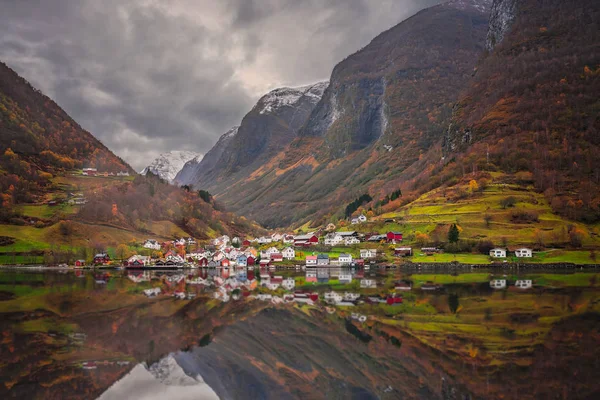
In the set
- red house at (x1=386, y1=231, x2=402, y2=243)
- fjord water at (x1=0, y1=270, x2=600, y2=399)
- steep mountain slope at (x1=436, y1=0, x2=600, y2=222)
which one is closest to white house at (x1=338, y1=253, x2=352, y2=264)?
red house at (x1=386, y1=231, x2=402, y2=243)

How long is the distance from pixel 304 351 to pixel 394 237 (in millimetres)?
83180

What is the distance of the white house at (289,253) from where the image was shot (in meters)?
112

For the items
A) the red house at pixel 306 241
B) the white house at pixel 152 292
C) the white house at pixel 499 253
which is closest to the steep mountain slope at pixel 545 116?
the white house at pixel 499 253

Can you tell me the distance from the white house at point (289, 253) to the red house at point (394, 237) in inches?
933

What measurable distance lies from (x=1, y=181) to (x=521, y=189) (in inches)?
6131

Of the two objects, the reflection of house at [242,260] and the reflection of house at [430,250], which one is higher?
the reflection of house at [430,250]

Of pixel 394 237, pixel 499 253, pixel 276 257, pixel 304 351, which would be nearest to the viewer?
pixel 304 351

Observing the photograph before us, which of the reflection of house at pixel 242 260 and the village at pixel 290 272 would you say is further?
the reflection of house at pixel 242 260

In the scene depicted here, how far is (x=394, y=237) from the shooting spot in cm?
10538

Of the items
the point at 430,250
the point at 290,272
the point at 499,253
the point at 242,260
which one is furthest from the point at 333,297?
the point at 242,260

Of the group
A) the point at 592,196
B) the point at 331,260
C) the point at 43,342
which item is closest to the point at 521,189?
the point at 592,196

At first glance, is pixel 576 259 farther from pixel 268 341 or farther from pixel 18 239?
pixel 18 239

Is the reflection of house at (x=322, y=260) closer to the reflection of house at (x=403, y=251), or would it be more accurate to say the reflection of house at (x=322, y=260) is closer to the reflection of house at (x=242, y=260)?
the reflection of house at (x=403, y=251)

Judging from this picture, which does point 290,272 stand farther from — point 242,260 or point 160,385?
point 160,385
